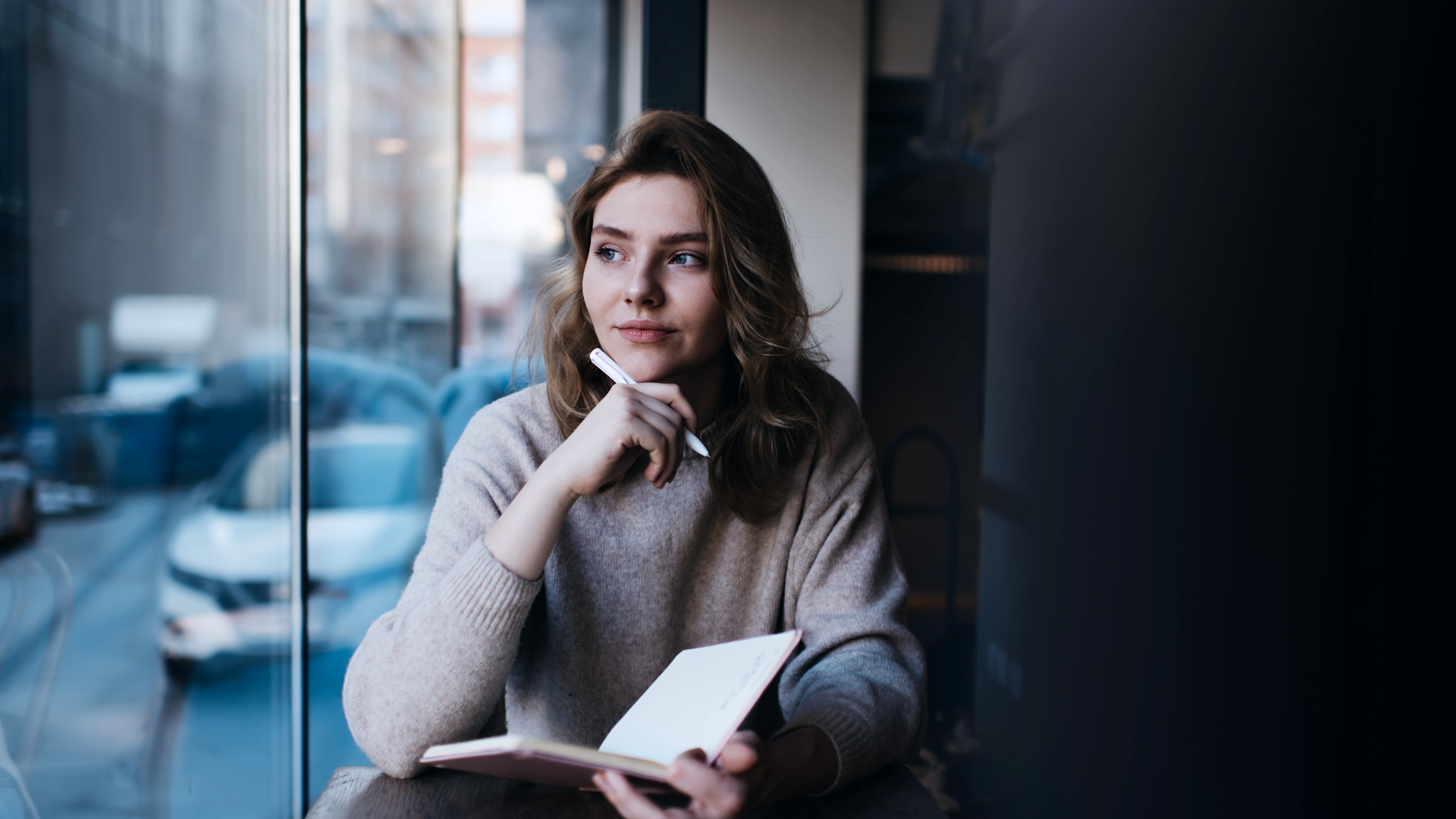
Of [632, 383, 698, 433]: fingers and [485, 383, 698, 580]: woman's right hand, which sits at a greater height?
[632, 383, 698, 433]: fingers

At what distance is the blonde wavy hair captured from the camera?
95 cm

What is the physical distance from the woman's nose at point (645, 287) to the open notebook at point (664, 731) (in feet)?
1.34

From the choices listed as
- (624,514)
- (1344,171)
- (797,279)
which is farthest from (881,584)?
(1344,171)

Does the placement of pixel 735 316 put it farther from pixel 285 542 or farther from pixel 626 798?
pixel 285 542

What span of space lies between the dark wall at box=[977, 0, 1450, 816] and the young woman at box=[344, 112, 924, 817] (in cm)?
101

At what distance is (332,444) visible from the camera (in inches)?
106

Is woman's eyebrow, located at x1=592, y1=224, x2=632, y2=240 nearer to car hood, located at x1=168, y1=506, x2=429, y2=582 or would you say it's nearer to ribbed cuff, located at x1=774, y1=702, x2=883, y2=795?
ribbed cuff, located at x1=774, y1=702, x2=883, y2=795

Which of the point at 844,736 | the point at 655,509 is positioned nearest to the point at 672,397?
the point at 655,509

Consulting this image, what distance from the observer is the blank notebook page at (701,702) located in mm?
619

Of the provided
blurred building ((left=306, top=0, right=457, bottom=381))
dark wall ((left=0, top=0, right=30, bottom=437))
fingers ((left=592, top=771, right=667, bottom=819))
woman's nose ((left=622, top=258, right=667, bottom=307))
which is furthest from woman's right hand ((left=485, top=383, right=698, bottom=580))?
blurred building ((left=306, top=0, right=457, bottom=381))

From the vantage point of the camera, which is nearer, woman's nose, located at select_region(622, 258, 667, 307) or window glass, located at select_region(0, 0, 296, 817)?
woman's nose, located at select_region(622, 258, 667, 307)

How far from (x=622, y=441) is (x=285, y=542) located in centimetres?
169

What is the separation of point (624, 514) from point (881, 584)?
1.12 ft

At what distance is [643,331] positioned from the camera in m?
0.92
